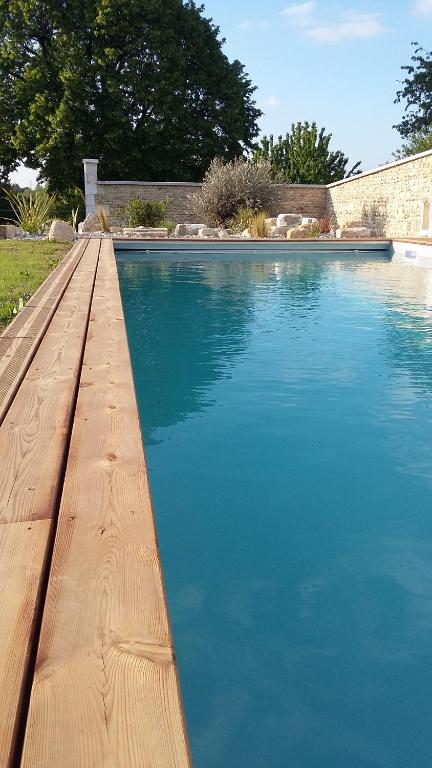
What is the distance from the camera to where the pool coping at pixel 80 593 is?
88cm

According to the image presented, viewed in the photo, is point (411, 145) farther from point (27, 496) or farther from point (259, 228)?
point (27, 496)

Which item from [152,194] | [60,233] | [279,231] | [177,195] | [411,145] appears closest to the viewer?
[60,233]

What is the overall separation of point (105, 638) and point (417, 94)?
34.0 metres

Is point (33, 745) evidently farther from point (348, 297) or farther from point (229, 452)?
point (348, 297)

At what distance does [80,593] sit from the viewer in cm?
121

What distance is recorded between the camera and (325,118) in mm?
22016

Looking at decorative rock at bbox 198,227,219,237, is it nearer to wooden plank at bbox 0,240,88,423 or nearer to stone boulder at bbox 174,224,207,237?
stone boulder at bbox 174,224,207,237

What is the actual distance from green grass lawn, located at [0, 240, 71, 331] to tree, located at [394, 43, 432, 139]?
24560 mm

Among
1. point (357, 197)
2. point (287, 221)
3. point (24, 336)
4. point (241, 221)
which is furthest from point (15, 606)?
point (357, 197)

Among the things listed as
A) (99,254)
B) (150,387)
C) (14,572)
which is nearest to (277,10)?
(99,254)

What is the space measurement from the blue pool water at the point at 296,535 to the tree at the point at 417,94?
93.6ft

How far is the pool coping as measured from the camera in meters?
0.88

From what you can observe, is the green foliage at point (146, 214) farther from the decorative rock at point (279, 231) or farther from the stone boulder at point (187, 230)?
the decorative rock at point (279, 231)

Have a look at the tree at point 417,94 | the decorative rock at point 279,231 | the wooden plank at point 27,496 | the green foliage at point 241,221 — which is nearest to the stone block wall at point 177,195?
the green foliage at point 241,221
